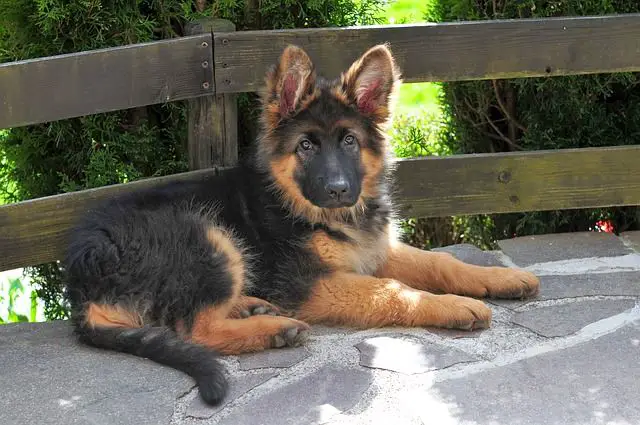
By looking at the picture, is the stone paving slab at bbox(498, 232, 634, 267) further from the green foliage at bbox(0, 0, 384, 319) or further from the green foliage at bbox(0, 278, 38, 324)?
the green foliage at bbox(0, 278, 38, 324)

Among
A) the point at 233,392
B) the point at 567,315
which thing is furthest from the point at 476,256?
the point at 233,392

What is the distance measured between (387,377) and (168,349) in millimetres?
1127

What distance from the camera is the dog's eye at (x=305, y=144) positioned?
5379 millimetres

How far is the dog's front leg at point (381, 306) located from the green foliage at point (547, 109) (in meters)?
2.29

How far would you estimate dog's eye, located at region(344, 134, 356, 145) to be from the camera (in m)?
5.39

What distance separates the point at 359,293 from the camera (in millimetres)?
5250

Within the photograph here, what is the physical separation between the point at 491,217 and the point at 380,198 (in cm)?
229

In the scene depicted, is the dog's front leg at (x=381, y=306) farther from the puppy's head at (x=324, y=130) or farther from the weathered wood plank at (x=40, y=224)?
the weathered wood plank at (x=40, y=224)

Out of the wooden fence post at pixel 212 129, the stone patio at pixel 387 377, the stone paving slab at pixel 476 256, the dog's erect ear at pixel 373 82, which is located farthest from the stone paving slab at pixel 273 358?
the stone paving slab at pixel 476 256

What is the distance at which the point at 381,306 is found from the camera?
5.21 m

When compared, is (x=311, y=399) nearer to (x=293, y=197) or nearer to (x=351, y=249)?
(x=351, y=249)

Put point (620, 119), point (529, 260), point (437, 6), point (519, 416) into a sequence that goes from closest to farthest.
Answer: point (519, 416) < point (529, 260) < point (620, 119) < point (437, 6)

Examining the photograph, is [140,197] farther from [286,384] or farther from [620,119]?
[620,119]

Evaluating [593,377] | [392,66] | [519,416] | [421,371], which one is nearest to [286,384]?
[421,371]
